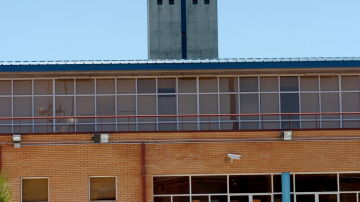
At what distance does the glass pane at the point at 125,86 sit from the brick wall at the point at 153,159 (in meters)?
4.53

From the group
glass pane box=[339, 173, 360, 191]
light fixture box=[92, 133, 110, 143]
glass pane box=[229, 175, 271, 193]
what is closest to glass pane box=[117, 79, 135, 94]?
light fixture box=[92, 133, 110, 143]

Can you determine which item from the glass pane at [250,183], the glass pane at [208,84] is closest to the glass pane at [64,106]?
the glass pane at [208,84]

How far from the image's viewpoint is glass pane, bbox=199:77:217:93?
32000mm

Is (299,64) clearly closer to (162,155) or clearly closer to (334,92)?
(334,92)

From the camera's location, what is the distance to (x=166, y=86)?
3197 cm

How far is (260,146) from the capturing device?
2794cm

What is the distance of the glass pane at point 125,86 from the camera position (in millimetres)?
31891

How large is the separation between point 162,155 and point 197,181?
1.78m

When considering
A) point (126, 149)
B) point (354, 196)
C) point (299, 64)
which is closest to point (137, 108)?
point (126, 149)

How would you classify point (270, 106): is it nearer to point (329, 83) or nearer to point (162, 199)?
point (329, 83)

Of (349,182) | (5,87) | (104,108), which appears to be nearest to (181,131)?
(104,108)

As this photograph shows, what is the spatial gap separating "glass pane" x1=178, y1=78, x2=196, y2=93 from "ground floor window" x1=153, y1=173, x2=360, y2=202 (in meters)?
4.87

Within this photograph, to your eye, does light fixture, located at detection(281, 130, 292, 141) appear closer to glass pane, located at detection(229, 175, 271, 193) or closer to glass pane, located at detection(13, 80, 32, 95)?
glass pane, located at detection(229, 175, 271, 193)

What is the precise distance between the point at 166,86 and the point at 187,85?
0.89 metres
